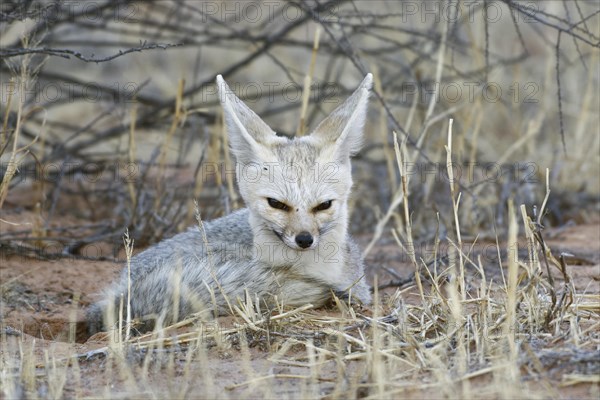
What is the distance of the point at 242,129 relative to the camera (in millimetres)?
4262

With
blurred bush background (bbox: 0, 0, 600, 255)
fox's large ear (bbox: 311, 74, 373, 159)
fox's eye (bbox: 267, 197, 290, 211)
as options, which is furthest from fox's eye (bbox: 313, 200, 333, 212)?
blurred bush background (bbox: 0, 0, 600, 255)

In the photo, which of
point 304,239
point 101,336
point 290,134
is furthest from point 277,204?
point 290,134

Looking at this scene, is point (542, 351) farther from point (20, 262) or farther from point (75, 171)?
point (75, 171)

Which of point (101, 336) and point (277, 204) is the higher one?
point (277, 204)

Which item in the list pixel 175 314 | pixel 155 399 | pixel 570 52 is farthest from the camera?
pixel 570 52

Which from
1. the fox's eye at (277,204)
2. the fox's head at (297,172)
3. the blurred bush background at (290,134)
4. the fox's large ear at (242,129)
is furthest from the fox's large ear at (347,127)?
the blurred bush background at (290,134)

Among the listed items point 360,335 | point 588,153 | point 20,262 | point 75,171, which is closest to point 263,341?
point 360,335

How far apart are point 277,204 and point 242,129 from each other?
46 cm

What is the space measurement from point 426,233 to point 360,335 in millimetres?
2652

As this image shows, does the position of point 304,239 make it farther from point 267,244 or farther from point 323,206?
point 267,244

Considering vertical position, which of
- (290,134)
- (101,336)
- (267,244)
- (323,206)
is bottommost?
(101,336)

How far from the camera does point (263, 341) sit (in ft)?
11.7

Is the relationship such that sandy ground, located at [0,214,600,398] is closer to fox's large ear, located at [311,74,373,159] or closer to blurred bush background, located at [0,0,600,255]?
blurred bush background, located at [0,0,600,255]

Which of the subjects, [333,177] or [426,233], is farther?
[426,233]
